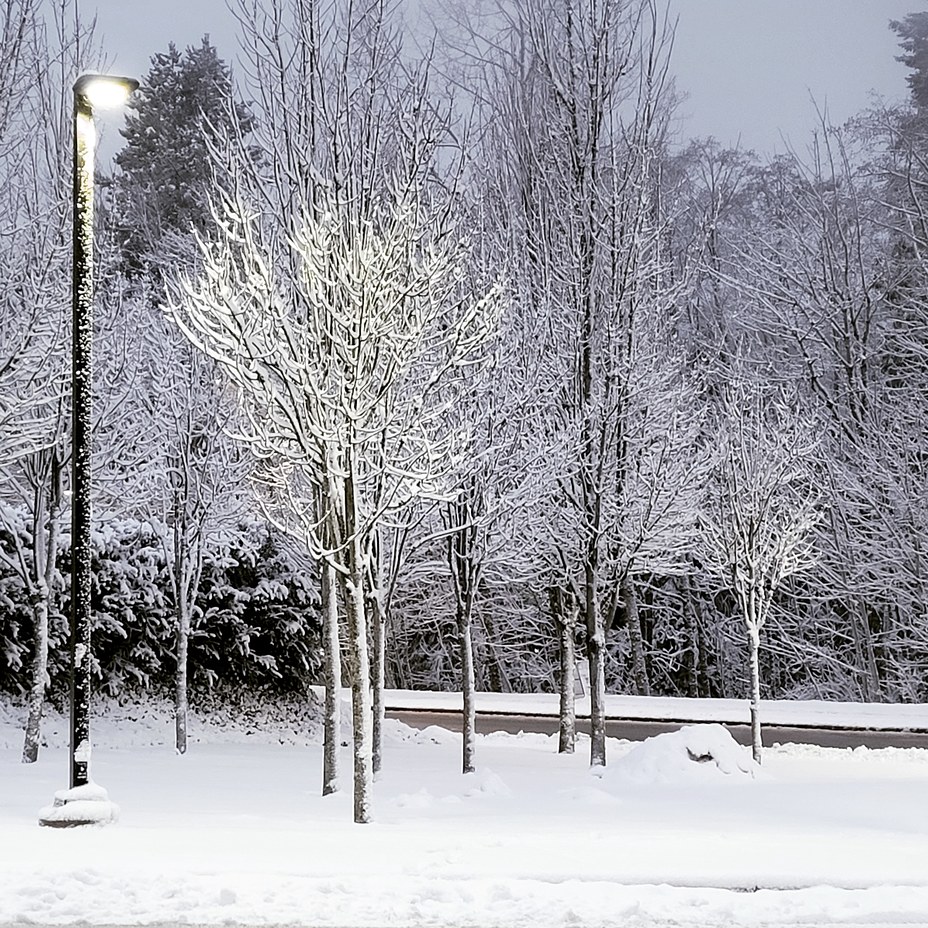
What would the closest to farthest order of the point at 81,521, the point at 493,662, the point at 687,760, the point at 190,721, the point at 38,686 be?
the point at 81,521, the point at 687,760, the point at 38,686, the point at 190,721, the point at 493,662

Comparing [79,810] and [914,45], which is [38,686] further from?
[914,45]

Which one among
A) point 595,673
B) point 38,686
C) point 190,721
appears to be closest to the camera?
point 38,686

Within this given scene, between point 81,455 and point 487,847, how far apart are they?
465 cm

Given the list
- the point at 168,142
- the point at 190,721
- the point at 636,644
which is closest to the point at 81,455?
the point at 190,721

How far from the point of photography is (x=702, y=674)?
3622cm

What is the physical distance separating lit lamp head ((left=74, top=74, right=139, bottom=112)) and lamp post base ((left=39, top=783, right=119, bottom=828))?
5642 millimetres

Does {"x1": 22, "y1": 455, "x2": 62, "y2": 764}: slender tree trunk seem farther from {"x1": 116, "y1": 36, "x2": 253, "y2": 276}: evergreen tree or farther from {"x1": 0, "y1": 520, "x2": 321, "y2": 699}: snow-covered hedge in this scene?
{"x1": 116, "y1": 36, "x2": 253, "y2": 276}: evergreen tree

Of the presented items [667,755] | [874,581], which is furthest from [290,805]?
[874,581]

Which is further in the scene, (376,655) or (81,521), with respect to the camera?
(376,655)

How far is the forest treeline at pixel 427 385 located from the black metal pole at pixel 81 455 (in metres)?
0.91

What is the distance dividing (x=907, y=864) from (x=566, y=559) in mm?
10503

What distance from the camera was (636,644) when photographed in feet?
112

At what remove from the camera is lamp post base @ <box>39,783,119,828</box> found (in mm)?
9672

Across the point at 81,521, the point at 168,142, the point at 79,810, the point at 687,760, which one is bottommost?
the point at 687,760
